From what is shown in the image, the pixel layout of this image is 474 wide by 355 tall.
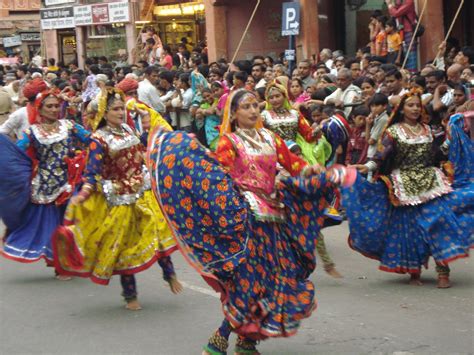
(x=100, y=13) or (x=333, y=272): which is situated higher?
(x=100, y=13)

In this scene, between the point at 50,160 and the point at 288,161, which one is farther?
the point at 50,160

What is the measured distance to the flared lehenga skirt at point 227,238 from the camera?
561cm

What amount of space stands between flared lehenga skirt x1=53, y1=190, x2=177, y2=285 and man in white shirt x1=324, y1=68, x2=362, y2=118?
4.65m

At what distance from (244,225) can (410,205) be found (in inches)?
104

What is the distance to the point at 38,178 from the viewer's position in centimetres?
859

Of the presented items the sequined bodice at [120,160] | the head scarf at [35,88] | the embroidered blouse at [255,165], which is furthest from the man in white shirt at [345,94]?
the embroidered blouse at [255,165]

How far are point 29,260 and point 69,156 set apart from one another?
100cm

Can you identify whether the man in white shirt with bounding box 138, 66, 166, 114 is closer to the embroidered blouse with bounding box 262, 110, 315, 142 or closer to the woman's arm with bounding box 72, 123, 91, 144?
the embroidered blouse with bounding box 262, 110, 315, 142

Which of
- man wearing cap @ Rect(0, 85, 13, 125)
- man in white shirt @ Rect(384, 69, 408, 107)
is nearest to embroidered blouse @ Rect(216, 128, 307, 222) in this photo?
man in white shirt @ Rect(384, 69, 408, 107)

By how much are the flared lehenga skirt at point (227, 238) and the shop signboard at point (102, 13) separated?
20628mm

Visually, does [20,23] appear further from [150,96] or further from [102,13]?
[150,96]

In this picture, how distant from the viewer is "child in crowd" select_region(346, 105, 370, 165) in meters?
11.2

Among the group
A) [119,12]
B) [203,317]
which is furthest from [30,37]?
[203,317]

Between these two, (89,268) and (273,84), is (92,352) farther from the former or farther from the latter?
(273,84)
